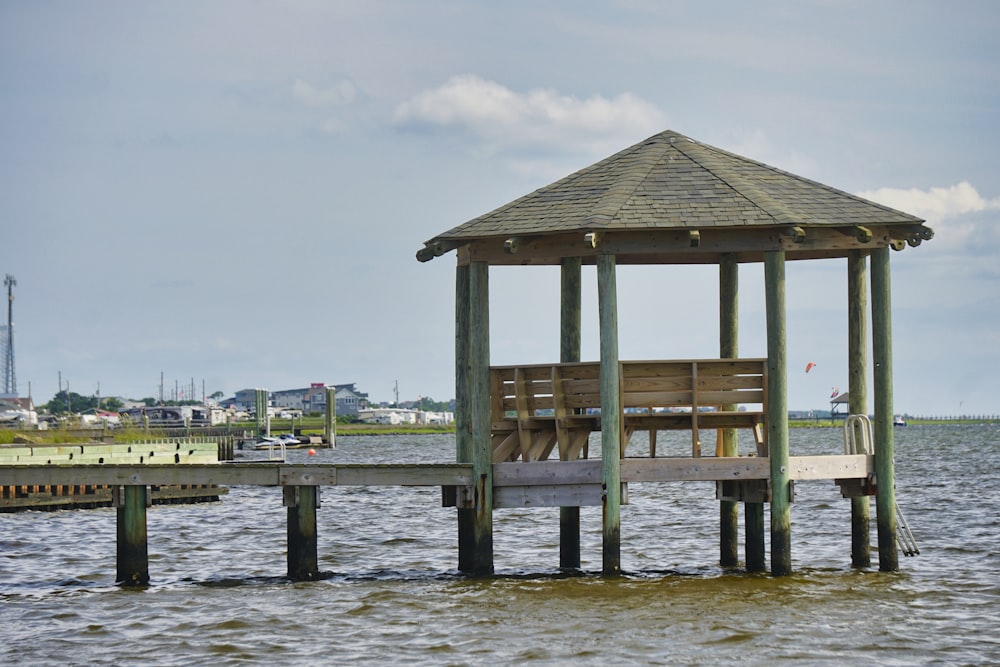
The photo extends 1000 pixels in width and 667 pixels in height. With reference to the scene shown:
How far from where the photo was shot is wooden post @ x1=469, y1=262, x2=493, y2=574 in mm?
20281

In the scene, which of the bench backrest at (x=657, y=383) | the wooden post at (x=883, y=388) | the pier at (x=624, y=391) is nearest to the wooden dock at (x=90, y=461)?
the pier at (x=624, y=391)

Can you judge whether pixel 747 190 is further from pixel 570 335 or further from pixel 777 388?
pixel 570 335

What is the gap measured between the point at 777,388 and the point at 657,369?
1660 mm

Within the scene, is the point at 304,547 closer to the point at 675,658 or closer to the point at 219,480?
the point at 219,480

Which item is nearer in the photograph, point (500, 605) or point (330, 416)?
point (500, 605)

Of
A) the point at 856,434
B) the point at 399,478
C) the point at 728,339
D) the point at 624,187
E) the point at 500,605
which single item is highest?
the point at 624,187

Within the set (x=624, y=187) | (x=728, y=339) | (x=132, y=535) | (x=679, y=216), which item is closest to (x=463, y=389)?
(x=624, y=187)

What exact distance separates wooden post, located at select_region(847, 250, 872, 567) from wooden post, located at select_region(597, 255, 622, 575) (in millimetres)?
4058

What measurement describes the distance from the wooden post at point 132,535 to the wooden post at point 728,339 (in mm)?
8842

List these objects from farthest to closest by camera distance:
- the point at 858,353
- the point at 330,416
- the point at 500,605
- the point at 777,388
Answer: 1. the point at 330,416
2. the point at 858,353
3. the point at 777,388
4. the point at 500,605

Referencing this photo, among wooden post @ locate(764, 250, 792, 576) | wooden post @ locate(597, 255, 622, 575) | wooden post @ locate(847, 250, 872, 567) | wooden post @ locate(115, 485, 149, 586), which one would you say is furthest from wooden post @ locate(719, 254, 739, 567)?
wooden post @ locate(115, 485, 149, 586)

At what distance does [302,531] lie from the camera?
21.1 metres

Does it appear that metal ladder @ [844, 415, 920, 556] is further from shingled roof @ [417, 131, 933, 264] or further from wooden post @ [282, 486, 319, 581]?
wooden post @ [282, 486, 319, 581]

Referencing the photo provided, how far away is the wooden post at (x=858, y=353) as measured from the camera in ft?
71.2
